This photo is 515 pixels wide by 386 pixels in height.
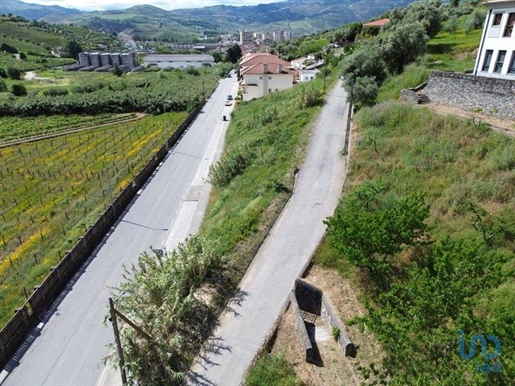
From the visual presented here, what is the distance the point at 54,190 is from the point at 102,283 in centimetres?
1742

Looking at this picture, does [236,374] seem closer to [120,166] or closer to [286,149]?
[286,149]

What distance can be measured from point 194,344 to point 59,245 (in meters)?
15.4

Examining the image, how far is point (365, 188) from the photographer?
19.6 m

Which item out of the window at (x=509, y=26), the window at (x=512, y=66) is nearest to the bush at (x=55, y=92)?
the window at (x=509, y=26)

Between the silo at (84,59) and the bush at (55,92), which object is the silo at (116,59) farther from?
the bush at (55,92)

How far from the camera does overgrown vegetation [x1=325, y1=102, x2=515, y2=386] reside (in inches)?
387

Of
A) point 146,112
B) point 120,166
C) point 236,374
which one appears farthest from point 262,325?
point 146,112

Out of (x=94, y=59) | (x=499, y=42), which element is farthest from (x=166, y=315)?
(x=94, y=59)

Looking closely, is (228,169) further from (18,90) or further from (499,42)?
(18,90)

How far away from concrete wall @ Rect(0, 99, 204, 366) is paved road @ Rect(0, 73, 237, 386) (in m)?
0.44

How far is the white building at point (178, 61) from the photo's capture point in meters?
142

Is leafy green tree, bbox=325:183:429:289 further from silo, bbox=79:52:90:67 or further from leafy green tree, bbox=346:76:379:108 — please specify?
silo, bbox=79:52:90:67

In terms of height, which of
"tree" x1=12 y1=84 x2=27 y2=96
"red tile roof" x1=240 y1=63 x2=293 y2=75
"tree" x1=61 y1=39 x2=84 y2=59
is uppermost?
"red tile roof" x1=240 y1=63 x2=293 y2=75

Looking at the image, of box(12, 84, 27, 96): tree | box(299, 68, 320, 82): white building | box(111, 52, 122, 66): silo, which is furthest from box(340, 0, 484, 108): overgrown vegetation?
box(111, 52, 122, 66): silo
